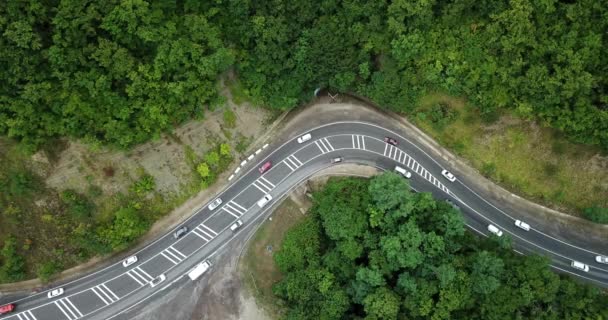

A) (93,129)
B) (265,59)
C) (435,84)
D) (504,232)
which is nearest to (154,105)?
(93,129)

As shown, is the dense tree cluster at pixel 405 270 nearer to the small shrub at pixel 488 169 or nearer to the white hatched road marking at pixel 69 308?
the small shrub at pixel 488 169

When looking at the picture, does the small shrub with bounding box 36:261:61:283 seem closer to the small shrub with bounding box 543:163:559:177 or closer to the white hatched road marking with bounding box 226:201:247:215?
the white hatched road marking with bounding box 226:201:247:215

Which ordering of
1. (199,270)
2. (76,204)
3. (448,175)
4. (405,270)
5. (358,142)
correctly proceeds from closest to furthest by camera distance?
(405,270) → (76,204) → (199,270) → (448,175) → (358,142)

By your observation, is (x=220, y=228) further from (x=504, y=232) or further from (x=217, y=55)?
(x=504, y=232)

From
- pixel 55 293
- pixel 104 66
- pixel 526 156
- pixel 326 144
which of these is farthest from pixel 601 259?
pixel 55 293

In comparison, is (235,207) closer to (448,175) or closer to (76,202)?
(76,202)

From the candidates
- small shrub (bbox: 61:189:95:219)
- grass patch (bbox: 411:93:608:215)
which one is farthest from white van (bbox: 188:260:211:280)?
grass patch (bbox: 411:93:608:215)

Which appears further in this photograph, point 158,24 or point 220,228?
point 220,228
